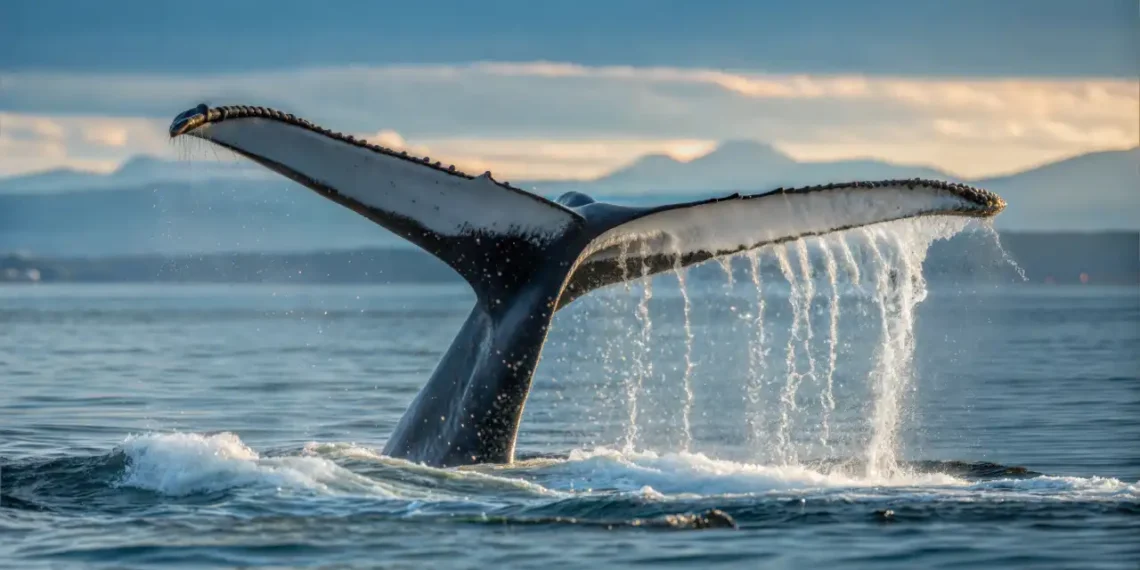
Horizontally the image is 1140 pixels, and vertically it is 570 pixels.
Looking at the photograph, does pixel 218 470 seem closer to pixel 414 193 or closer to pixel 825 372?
pixel 414 193

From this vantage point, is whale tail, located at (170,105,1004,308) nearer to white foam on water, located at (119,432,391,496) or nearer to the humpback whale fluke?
the humpback whale fluke

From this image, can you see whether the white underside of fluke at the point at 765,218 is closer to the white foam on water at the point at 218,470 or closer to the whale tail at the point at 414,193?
the whale tail at the point at 414,193

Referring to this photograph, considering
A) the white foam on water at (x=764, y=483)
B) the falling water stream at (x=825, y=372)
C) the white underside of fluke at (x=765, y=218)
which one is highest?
the white underside of fluke at (x=765, y=218)

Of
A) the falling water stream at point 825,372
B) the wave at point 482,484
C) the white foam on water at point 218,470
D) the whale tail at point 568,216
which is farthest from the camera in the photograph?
the white foam on water at point 218,470

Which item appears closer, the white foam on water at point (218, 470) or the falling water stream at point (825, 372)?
the falling water stream at point (825, 372)

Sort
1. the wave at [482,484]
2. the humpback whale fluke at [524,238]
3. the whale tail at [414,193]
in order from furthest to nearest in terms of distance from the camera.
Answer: the wave at [482,484] → the humpback whale fluke at [524,238] → the whale tail at [414,193]

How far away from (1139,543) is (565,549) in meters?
3.01

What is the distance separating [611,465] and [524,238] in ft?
6.06

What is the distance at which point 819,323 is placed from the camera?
182 feet

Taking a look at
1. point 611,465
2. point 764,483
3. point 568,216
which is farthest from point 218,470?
point 764,483

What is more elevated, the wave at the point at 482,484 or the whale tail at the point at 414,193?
the whale tail at the point at 414,193

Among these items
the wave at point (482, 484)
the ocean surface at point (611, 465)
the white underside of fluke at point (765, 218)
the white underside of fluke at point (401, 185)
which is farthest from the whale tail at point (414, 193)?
the wave at point (482, 484)

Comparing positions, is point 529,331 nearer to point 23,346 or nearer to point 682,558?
point 682,558

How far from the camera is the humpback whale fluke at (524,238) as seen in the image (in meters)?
10.3
